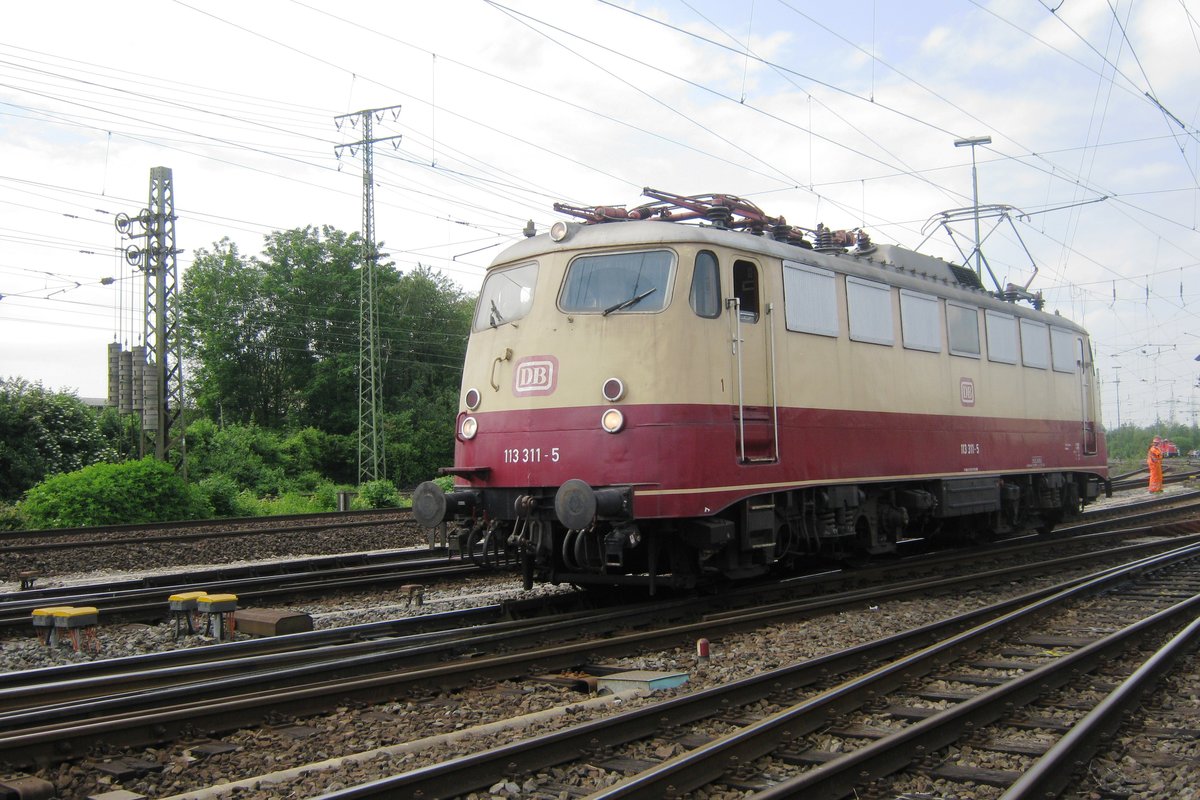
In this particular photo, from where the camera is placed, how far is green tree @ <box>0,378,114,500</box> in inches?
1145

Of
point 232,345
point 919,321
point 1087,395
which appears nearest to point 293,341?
point 232,345

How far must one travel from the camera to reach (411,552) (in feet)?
50.0

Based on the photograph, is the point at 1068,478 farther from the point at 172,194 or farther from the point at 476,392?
the point at 172,194

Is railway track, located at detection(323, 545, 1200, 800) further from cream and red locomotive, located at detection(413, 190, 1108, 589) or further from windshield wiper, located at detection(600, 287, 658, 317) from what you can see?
windshield wiper, located at detection(600, 287, 658, 317)

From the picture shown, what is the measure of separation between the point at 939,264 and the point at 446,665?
32.8 ft

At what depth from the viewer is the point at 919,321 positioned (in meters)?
12.7

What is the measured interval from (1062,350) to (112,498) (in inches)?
761

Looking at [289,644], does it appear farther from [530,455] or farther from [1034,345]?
[1034,345]

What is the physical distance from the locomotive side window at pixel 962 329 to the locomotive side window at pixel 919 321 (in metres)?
0.35

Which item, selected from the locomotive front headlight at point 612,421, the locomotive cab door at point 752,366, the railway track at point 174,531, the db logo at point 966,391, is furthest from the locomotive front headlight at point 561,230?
the railway track at point 174,531

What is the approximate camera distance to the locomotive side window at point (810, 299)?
406 inches

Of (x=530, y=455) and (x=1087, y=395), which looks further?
(x=1087, y=395)

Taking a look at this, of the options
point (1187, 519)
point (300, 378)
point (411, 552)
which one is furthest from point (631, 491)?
point (300, 378)

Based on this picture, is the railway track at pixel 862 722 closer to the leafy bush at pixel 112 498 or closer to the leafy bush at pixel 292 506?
the leafy bush at pixel 112 498
